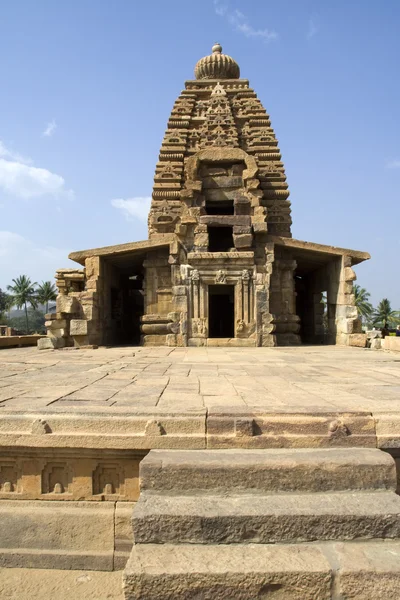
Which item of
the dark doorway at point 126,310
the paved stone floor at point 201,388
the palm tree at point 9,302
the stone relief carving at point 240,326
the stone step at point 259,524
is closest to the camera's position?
the stone step at point 259,524

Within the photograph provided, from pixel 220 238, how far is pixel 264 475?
581 inches

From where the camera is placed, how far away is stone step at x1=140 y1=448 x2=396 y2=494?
261 cm

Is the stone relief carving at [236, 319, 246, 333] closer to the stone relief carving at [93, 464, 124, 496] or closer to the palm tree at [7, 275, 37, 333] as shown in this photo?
the stone relief carving at [93, 464, 124, 496]

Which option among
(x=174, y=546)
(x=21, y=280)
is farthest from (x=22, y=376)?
(x=21, y=280)

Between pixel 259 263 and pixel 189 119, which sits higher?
pixel 189 119

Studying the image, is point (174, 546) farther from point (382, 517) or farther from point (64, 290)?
point (64, 290)

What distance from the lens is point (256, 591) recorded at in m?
2.09

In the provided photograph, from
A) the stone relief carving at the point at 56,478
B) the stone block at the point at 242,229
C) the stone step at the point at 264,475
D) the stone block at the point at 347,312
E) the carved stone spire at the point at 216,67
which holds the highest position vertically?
the carved stone spire at the point at 216,67

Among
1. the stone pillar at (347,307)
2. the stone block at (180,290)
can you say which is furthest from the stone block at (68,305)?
the stone pillar at (347,307)

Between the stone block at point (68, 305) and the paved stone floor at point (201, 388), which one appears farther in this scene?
the stone block at point (68, 305)

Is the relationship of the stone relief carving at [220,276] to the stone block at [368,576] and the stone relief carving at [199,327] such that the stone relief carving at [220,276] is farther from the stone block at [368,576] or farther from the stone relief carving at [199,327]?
the stone block at [368,576]

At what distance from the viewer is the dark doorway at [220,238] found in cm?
1669

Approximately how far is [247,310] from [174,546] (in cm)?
1060

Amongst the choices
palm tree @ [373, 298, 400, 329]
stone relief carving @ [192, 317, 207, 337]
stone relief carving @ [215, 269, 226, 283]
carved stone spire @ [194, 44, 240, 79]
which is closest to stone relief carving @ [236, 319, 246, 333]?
stone relief carving @ [192, 317, 207, 337]
